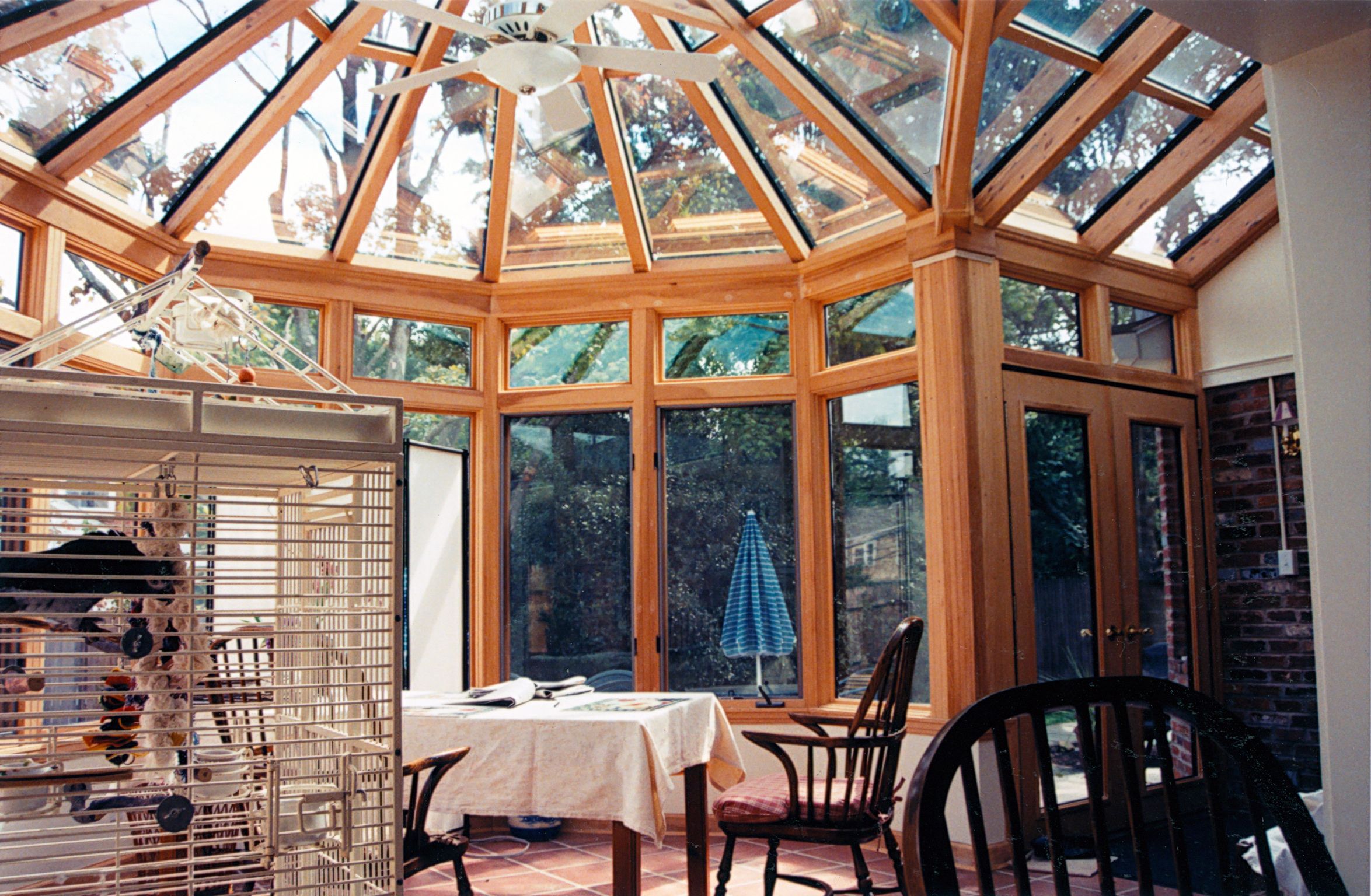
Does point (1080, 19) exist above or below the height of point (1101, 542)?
above

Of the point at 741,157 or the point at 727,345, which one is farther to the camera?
the point at 727,345

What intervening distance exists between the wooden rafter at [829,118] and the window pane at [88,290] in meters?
3.03

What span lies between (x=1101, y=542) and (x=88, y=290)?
483cm

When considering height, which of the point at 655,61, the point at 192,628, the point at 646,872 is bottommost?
the point at 646,872

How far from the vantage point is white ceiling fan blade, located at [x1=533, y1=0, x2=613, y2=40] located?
2.96m

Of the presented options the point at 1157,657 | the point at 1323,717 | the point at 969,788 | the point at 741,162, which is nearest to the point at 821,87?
the point at 741,162

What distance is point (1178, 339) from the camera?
230 inches

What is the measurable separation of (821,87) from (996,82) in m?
0.80

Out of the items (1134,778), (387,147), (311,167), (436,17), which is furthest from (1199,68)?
(1134,778)

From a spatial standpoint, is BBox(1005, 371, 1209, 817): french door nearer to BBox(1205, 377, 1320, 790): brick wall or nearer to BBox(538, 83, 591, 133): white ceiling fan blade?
BBox(1205, 377, 1320, 790): brick wall

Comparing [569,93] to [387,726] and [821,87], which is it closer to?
[821,87]

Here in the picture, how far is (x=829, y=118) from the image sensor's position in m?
4.96

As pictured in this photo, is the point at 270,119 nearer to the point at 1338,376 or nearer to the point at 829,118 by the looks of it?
the point at 829,118

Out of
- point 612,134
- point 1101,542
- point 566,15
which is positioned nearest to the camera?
point 566,15
